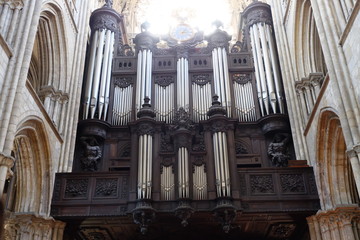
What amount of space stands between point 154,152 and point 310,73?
20.1 ft

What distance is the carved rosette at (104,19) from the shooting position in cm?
1891

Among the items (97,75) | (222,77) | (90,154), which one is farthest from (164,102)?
(90,154)

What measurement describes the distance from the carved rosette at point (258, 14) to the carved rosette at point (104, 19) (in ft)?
Result: 19.0

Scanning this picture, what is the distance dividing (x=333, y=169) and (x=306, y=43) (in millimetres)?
4926

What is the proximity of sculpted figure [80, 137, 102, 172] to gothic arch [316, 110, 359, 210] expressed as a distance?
24.5ft

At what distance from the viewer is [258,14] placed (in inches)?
742

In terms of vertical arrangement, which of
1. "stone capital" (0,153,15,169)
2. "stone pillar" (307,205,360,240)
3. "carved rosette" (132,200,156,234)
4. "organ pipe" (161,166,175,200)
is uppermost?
"organ pipe" (161,166,175,200)

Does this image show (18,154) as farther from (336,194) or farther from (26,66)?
(336,194)

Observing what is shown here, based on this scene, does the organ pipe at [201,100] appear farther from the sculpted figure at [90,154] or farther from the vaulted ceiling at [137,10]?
the vaulted ceiling at [137,10]

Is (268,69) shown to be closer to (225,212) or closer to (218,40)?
(218,40)

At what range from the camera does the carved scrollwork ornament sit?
17375mm

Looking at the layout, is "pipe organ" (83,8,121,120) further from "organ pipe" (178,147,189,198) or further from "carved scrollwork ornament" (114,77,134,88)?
"organ pipe" (178,147,189,198)

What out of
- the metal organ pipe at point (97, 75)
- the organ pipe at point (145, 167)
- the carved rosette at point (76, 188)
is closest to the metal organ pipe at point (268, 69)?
the organ pipe at point (145, 167)

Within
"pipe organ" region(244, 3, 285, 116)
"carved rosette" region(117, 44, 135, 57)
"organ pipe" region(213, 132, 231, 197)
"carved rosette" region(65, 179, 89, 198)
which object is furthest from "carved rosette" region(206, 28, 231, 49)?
"carved rosette" region(65, 179, 89, 198)
